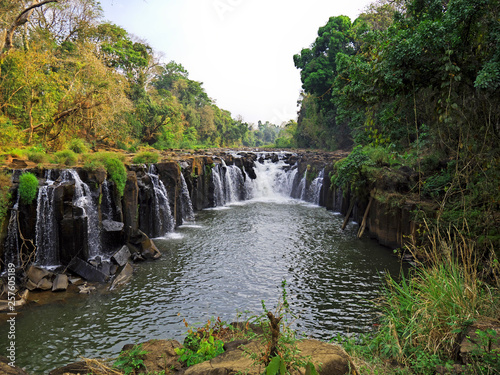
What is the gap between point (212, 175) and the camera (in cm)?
2147

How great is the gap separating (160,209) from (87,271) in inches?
219

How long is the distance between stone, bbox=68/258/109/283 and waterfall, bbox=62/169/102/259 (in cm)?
106

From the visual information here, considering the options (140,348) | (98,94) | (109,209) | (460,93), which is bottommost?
(140,348)

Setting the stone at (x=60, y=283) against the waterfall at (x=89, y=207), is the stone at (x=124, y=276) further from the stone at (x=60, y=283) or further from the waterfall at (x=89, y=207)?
the waterfall at (x=89, y=207)

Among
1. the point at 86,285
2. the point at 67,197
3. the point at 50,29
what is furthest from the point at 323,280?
the point at 50,29

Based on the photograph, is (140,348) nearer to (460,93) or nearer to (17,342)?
(17,342)

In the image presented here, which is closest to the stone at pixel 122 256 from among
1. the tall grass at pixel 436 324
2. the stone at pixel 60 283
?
the stone at pixel 60 283

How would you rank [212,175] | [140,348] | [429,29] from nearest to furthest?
1. [140,348]
2. [429,29]
3. [212,175]

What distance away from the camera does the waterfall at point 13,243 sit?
30.0 ft

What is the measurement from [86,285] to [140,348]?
5.31 metres

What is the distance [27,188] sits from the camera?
9656 mm

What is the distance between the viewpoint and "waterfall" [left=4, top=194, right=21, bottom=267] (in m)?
9.16

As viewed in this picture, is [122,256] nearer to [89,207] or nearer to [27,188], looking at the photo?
[89,207]

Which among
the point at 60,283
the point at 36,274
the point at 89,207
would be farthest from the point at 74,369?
the point at 89,207
